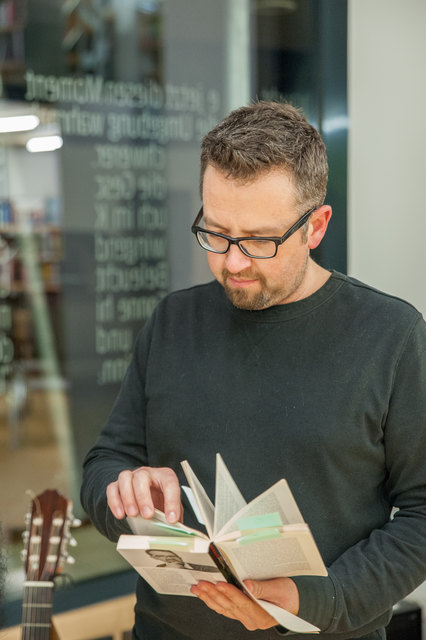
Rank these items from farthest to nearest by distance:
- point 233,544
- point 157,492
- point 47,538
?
point 47,538 < point 157,492 < point 233,544

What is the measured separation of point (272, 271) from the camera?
148cm

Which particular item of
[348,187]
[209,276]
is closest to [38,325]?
[209,276]

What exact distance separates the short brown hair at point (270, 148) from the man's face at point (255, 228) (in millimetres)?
19

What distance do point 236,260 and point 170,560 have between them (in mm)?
520

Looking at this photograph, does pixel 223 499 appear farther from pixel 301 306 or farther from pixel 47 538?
pixel 47 538

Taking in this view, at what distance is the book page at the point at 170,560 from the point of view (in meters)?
1.20

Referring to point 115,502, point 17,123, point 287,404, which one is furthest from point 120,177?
point 115,502

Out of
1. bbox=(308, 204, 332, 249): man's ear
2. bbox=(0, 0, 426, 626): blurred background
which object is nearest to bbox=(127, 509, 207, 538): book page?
bbox=(308, 204, 332, 249): man's ear

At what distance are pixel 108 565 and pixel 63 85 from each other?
5.81ft

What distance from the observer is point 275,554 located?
3.91 ft

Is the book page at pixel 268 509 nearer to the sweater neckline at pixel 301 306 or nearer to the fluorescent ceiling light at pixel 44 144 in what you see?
the sweater neckline at pixel 301 306

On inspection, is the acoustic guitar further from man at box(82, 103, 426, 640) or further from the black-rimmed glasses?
the black-rimmed glasses

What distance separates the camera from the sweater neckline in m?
1.58

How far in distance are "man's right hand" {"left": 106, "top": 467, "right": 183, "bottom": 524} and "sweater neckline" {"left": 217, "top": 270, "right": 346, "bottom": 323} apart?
0.37m
